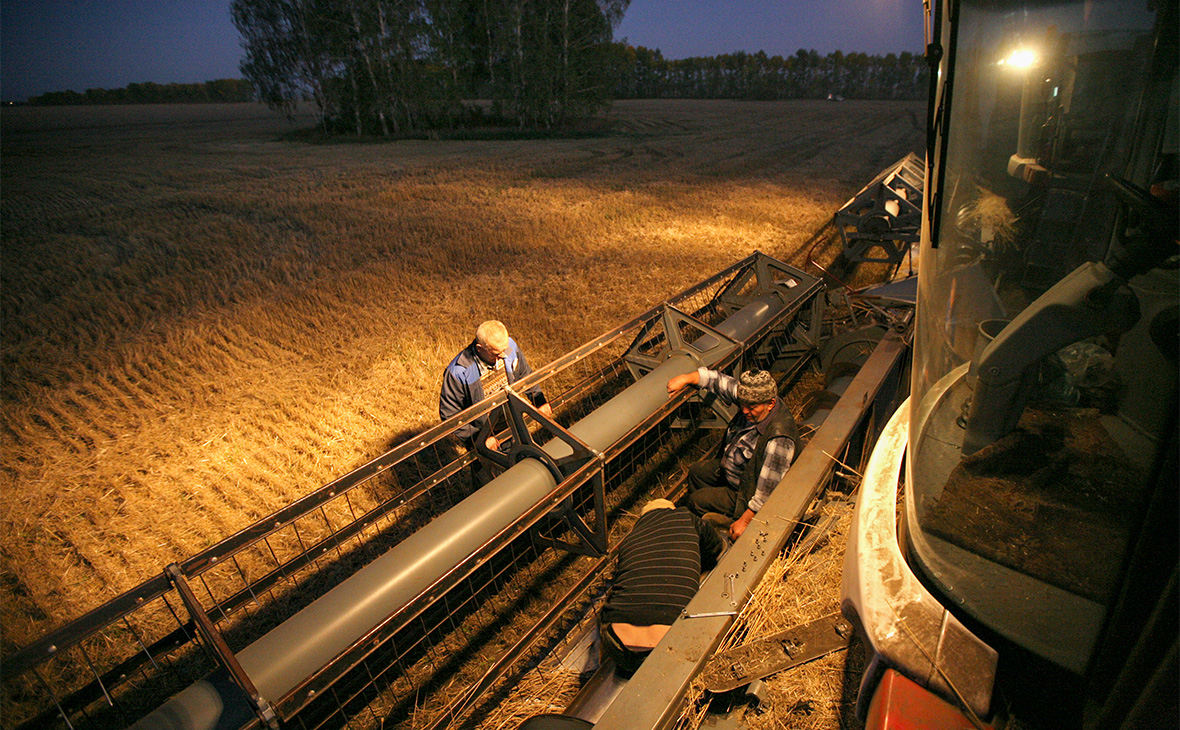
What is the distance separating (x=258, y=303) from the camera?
730 centimetres

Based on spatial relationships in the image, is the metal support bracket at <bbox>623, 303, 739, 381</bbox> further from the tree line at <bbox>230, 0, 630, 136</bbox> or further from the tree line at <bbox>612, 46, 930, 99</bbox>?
the tree line at <bbox>612, 46, 930, 99</bbox>

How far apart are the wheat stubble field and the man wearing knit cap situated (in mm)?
2688

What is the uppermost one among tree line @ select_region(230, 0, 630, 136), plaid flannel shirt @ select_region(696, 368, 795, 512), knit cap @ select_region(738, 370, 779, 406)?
tree line @ select_region(230, 0, 630, 136)

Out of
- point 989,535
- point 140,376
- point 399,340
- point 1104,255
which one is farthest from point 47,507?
point 1104,255

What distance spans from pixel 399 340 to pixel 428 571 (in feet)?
14.3

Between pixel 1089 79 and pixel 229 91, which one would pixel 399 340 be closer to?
pixel 1089 79

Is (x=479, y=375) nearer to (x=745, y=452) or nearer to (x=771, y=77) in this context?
(x=745, y=452)

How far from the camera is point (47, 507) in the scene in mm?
4082

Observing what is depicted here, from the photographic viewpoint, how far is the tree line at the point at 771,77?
6981 cm

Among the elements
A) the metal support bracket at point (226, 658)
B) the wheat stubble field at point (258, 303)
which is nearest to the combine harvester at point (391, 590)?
the metal support bracket at point (226, 658)

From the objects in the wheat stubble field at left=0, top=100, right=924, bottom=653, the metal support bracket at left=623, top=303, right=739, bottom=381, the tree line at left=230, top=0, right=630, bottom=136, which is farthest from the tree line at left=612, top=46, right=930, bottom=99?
the metal support bracket at left=623, top=303, right=739, bottom=381

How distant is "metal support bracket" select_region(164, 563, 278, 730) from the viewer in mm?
2078

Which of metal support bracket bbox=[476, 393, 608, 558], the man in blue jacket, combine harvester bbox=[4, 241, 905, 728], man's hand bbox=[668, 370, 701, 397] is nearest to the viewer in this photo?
combine harvester bbox=[4, 241, 905, 728]

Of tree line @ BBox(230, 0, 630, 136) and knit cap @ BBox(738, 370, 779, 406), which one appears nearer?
knit cap @ BBox(738, 370, 779, 406)
